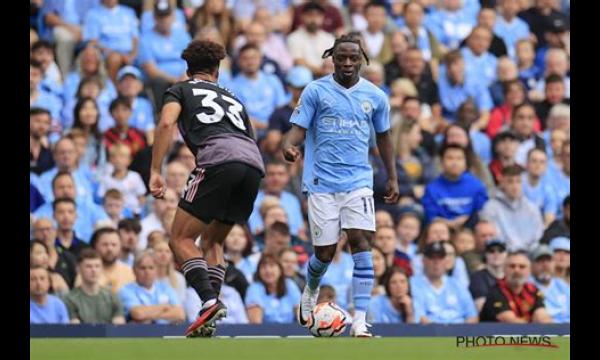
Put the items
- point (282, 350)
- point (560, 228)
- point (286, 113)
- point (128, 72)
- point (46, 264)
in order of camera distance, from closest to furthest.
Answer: point (282, 350), point (46, 264), point (560, 228), point (128, 72), point (286, 113)

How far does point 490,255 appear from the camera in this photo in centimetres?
1769

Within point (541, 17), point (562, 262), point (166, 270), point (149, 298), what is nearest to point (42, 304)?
point (149, 298)

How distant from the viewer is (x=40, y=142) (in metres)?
17.9

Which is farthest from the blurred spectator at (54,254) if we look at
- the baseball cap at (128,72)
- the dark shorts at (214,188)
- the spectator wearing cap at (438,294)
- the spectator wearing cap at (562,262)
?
the spectator wearing cap at (562,262)

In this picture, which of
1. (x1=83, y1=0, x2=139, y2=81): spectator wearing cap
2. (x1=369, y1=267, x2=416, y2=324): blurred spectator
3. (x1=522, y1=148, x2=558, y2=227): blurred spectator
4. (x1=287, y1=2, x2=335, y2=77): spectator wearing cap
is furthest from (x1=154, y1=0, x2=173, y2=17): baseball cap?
(x1=369, y1=267, x2=416, y2=324): blurred spectator

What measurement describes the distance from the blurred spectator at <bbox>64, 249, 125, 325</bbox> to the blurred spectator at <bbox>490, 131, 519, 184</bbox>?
5.81 metres

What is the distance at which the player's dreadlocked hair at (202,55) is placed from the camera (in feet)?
40.2

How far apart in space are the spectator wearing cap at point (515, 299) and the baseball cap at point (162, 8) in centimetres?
571

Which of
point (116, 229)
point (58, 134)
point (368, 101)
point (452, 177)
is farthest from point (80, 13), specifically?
point (368, 101)

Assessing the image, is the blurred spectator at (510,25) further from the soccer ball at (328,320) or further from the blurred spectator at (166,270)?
the soccer ball at (328,320)

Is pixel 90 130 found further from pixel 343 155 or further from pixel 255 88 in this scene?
pixel 343 155

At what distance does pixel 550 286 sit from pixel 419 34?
4978mm

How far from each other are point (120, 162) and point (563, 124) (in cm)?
610
